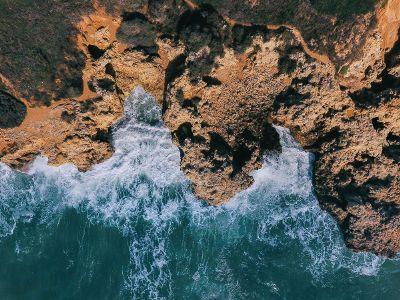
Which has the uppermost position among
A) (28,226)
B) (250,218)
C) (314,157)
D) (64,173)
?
(314,157)

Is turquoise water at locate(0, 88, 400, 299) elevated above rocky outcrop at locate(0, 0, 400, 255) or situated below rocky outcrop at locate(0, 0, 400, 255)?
below

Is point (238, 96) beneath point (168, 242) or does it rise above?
above

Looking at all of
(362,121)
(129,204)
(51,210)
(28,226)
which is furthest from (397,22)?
(28,226)

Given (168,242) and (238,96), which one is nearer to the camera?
(238,96)

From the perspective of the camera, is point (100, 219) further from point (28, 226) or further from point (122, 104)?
point (122, 104)

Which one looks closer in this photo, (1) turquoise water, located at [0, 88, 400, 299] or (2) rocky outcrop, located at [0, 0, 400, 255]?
(2) rocky outcrop, located at [0, 0, 400, 255]
